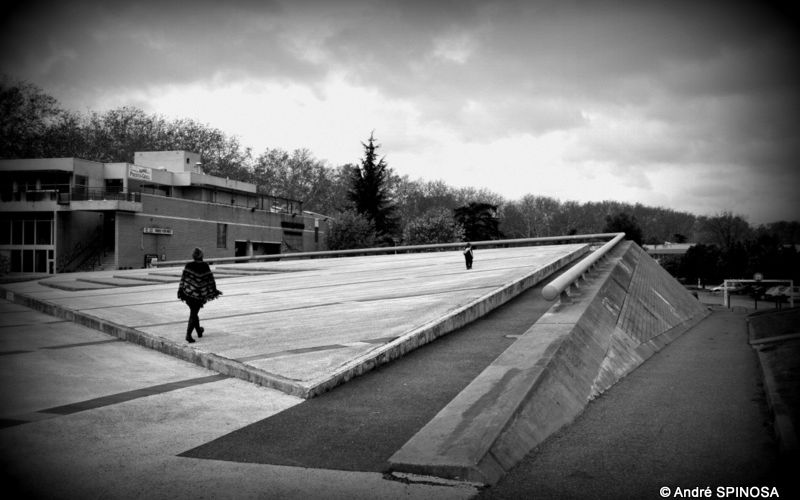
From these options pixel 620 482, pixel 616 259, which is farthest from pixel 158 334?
pixel 616 259

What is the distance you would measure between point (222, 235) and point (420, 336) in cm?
4504

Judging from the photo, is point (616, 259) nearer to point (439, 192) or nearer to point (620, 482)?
point (620, 482)

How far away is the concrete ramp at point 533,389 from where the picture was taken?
4993mm

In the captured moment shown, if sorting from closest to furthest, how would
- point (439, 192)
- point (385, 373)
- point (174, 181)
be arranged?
point (385, 373) < point (174, 181) < point (439, 192)

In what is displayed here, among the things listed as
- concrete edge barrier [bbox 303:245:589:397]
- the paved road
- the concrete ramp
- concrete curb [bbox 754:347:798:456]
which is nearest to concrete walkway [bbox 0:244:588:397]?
concrete edge barrier [bbox 303:245:589:397]

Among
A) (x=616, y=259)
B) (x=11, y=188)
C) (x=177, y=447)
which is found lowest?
(x=177, y=447)

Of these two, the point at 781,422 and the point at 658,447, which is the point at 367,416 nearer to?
the point at 658,447

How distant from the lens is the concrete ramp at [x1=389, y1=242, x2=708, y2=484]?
499 centimetres

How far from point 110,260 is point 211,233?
9.97 meters

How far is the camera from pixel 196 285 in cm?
1000

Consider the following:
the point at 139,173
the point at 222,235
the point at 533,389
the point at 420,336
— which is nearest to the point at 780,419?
the point at 533,389

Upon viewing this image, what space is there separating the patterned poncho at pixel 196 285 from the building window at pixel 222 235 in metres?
42.4

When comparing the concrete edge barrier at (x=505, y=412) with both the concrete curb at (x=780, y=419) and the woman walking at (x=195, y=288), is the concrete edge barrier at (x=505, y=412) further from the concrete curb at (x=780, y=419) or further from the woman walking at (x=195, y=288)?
the woman walking at (x=195, y=288)

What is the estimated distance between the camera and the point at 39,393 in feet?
24.4
